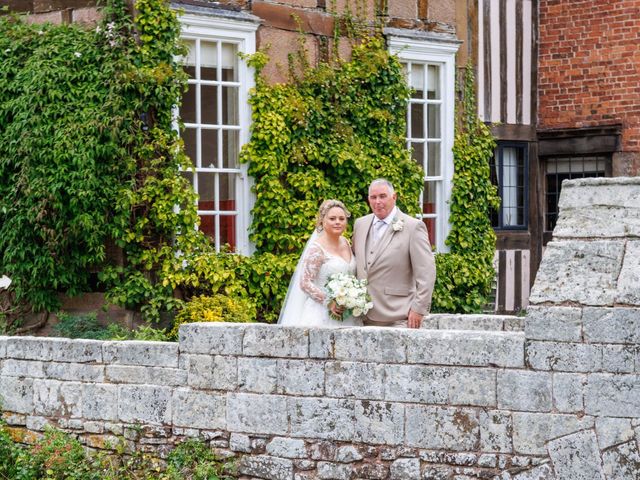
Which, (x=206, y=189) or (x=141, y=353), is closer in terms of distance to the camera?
(x=141, y=353)

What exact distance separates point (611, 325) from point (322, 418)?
6.80ft

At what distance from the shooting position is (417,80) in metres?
14.2

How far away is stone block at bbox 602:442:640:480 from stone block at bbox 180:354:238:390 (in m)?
2.67

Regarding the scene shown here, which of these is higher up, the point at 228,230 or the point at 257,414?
the point at 228,230

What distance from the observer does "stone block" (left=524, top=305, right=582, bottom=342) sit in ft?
23.6

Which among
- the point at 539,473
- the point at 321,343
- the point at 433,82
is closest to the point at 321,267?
the point at 321,343

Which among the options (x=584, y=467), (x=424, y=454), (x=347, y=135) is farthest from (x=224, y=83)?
(x=584, y=467)

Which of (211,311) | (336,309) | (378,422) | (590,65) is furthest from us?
(590,65)

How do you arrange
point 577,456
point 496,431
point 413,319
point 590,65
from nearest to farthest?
point 577,456, point 496,431, point 413,319, point 590,65

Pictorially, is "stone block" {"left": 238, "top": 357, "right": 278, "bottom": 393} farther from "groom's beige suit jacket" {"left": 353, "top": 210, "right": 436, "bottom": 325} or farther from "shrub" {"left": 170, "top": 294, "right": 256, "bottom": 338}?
"shrub" {"left": 170, "top": 294, "right": 256, "bottom": 338}

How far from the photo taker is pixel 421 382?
7.79m

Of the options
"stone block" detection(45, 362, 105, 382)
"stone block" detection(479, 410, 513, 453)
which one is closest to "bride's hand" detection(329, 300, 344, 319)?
"stone block" detection(45, 362, 105, 382)

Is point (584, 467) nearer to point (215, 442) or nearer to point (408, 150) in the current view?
point (215, 442)

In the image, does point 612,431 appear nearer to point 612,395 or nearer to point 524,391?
point 612,395
